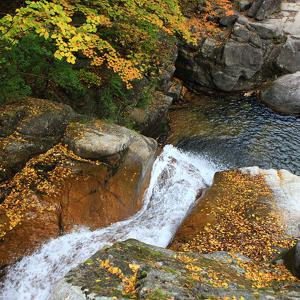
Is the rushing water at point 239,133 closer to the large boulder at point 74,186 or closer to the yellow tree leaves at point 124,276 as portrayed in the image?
the large boulder at point 74,186

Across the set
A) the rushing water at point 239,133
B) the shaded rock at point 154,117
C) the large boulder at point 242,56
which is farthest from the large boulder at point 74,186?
the large boulder at point 242,56

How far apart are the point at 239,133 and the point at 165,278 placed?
1148cm

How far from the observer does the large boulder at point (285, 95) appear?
17.2 m

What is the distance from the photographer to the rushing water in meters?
14.1

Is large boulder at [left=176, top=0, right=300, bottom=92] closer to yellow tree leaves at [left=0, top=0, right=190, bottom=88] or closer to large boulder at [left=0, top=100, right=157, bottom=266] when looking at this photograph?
yellow tree leaves at [left=0, top=0, right=190, bottom=88]

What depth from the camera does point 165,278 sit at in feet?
17.2

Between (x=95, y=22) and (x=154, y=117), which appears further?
(x=154, y=117)

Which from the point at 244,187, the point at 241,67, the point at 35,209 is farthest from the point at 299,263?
the point at 241,67

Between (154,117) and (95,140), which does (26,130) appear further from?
(154,117)

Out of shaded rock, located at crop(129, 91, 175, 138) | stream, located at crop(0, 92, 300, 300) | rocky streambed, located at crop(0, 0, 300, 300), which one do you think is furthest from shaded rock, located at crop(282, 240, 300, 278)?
shaded rock, located at crop(129, 91, 175, 138)

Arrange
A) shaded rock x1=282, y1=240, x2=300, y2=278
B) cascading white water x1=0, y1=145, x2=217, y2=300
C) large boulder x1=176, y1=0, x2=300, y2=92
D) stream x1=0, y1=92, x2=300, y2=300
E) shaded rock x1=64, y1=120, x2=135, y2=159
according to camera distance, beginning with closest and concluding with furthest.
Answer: shaded rock x1=282, y1=240, x2=300, y2=278, cascading white water x1=0, y1=145, x2=217, y2=300, stream x1=0, y1=92, x2=300, y2=300, shaded rock x1=64, y1=120, x2=135, y2=159, large boulder x1=176, y1=0, x2=300, y2=92

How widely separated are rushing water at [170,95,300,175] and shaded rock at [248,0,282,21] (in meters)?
5.37

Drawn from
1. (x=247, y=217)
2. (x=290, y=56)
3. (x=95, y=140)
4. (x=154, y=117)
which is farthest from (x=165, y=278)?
(x=290, y=56)

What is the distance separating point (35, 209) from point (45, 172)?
3.39 feet
